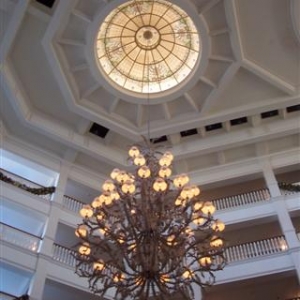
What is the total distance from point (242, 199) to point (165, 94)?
437 cm

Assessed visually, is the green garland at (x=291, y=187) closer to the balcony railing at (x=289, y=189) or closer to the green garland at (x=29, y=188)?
the balcony railing at (x=289, y=189)

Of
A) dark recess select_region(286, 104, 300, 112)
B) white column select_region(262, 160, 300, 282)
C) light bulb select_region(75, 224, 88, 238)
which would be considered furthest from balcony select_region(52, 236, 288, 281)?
light bulb select_region(75, 224, 88, 238)

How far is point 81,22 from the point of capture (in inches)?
421

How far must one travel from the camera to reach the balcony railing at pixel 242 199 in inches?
522

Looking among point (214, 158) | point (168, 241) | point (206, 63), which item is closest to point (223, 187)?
point (214, 158)

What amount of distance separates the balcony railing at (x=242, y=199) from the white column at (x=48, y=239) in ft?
16.7

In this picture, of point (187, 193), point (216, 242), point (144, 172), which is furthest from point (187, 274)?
point (144, 172)

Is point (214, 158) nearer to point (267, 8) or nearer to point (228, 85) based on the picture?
point (228, 85)

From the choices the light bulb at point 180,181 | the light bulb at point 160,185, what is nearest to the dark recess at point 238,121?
the light bulb at point 180,181

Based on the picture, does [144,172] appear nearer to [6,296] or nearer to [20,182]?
[6,296]

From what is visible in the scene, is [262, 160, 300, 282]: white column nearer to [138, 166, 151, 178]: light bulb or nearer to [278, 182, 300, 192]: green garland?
[278, 182, 300, 192]: green garland

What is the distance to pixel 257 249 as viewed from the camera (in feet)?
39.1

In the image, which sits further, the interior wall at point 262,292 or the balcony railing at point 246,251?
the interior wall at point 262,292

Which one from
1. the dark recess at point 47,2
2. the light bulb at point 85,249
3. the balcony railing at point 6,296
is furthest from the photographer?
the dark recess at point 47,2
